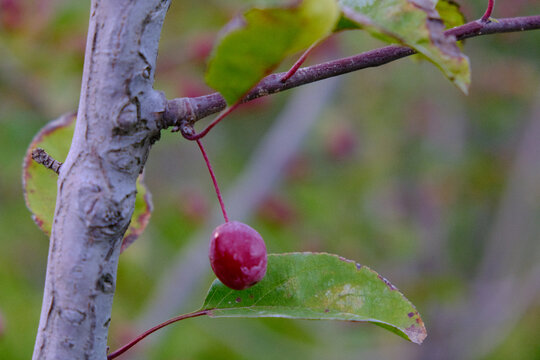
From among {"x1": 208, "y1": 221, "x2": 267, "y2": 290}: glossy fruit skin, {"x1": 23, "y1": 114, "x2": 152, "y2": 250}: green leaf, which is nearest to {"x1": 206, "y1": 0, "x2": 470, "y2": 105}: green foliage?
{"x1": 208, "y1": 221, "x2": 267, "y2": 290}: glossy fruit skin

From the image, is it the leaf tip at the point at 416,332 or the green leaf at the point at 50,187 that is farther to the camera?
the green leaf at the point at 50,187

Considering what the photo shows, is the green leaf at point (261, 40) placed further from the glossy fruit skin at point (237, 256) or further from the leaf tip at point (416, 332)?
the leaf tip at point (416, 332)

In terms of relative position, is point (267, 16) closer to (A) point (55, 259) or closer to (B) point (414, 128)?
(A) point (55, 259)

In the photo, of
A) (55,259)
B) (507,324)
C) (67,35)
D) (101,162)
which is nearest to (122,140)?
(101,162)

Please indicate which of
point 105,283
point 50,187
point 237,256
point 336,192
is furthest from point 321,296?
point 336,192

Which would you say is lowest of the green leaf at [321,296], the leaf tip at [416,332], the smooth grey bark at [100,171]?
the leaf tip at [416,332]

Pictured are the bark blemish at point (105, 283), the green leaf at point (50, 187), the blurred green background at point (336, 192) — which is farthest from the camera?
the blurred green background at point (336, 192)

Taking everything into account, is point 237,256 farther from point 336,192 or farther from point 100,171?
point 336,192

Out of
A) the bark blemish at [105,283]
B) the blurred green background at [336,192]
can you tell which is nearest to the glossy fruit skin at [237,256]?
the bark blemish at [105,283]
